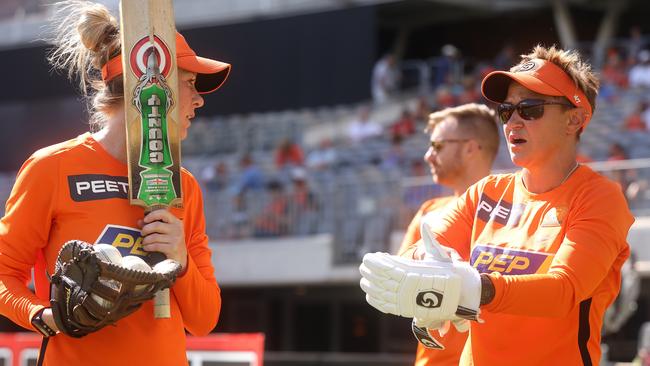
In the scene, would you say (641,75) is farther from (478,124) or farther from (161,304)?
(161,304)

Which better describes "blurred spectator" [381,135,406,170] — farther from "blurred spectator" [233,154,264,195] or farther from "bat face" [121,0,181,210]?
"bat face" [121,0,181,210]

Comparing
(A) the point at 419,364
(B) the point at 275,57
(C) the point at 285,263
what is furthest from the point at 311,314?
(A) the point at 419,364

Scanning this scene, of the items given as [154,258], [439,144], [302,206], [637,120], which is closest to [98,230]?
[154,258]

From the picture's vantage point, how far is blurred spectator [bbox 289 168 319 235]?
626 inches

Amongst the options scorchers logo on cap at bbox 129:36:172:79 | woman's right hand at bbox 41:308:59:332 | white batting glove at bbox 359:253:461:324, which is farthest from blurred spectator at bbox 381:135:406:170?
white batting glove at bbox 359:253:461:324

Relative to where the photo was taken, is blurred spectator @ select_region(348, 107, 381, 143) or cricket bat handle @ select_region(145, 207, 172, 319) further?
blurred spectator @ select_region(348, 107, 381, 143)

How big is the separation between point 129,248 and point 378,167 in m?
12.6

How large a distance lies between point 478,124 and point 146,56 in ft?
8.63

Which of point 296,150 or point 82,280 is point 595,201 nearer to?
point 82,280

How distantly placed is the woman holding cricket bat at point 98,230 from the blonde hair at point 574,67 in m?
1.24

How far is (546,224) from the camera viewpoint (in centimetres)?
404

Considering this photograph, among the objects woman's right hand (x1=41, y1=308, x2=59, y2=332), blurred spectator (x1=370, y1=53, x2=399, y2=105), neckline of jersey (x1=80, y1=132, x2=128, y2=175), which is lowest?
woman's right hand (x1=41, y1=308, x2=59, y2=332)

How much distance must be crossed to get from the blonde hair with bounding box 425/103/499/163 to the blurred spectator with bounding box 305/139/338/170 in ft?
36.1

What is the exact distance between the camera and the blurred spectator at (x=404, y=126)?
18.4 meters
